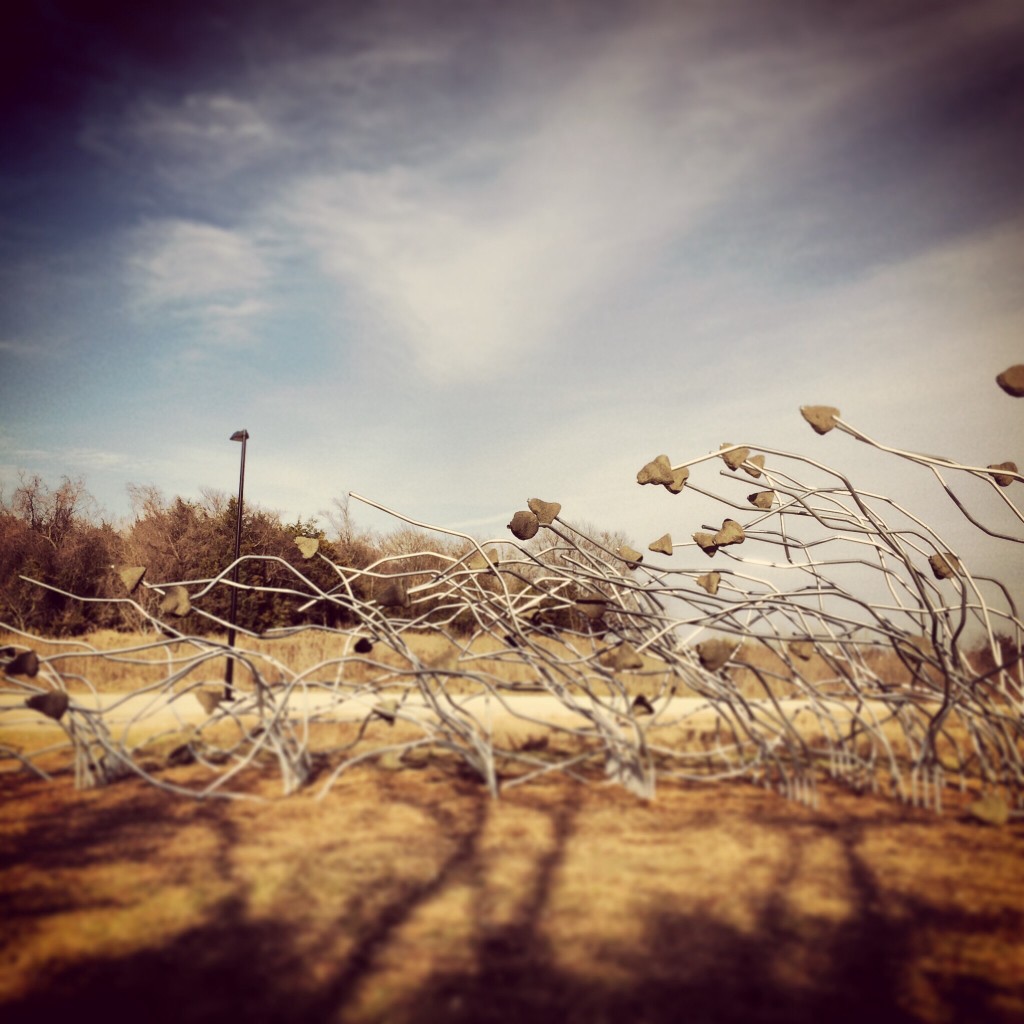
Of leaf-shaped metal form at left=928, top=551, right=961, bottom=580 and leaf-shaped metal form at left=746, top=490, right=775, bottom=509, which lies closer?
leaf-shaped metal form at left=928, top=551, right=961, bottom=580

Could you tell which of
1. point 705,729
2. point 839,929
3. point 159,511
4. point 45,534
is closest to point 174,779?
point 839,929

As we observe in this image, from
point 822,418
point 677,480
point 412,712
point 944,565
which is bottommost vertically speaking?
point 412,712

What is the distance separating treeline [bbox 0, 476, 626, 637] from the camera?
1698 cm

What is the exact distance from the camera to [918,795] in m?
4.34

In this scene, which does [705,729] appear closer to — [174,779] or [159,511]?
[174,779]

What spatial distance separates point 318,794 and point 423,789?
0.64 meters

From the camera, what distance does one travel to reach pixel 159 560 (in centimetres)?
1978

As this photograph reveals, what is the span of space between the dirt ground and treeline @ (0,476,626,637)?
11.7 meters

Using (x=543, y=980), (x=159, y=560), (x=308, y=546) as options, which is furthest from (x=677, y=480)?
(x=159, y=560)

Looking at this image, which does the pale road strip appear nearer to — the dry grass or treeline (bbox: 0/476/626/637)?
the dry grass

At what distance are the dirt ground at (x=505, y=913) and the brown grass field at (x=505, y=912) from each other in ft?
0.03

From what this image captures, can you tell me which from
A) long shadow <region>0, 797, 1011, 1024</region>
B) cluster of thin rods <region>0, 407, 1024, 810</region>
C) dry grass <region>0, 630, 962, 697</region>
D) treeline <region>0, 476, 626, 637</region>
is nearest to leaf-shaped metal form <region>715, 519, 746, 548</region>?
cluster of thin rods <region>0, 407, 1024, 810</region>

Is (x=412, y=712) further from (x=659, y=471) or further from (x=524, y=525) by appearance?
(x=659, y=471)

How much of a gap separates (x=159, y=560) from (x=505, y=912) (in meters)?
20.0
